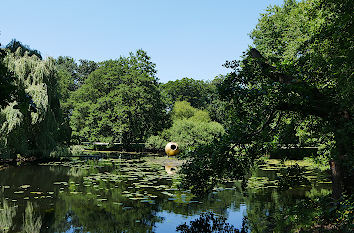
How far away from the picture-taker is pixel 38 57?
2136cm

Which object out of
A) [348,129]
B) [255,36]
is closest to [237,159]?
[348,129]

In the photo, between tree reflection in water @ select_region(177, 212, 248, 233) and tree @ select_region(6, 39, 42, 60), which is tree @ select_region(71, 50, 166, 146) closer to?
tree @ select_region(6, 39, 42, 60)

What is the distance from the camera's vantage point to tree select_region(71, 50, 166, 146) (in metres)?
34.5

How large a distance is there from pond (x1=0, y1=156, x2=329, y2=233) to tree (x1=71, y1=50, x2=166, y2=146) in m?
20.3

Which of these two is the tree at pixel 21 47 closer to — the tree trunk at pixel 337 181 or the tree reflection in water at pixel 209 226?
the tree reflection in water at pixel 209 226

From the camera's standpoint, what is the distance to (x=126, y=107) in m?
33.8

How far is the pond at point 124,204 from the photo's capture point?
290 inches

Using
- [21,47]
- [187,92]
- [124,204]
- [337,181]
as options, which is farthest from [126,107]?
[187,92]

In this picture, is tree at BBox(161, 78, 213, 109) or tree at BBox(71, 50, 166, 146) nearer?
tree at BBox(71, 50, 166, 146)

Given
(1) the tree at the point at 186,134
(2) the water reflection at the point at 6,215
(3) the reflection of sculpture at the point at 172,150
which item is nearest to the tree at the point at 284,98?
(2) the water reflection at the point at 6,215

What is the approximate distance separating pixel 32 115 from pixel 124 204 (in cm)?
1233

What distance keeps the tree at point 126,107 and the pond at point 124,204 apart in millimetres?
20342

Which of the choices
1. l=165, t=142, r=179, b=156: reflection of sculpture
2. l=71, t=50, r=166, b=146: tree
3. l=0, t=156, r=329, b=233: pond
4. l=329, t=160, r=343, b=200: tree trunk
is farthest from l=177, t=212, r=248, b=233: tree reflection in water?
l=71, t=50, r=166, b=146: tree

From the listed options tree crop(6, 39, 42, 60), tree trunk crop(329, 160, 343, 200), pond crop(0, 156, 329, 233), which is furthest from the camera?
tree crop(6, 39, 42, 60)
